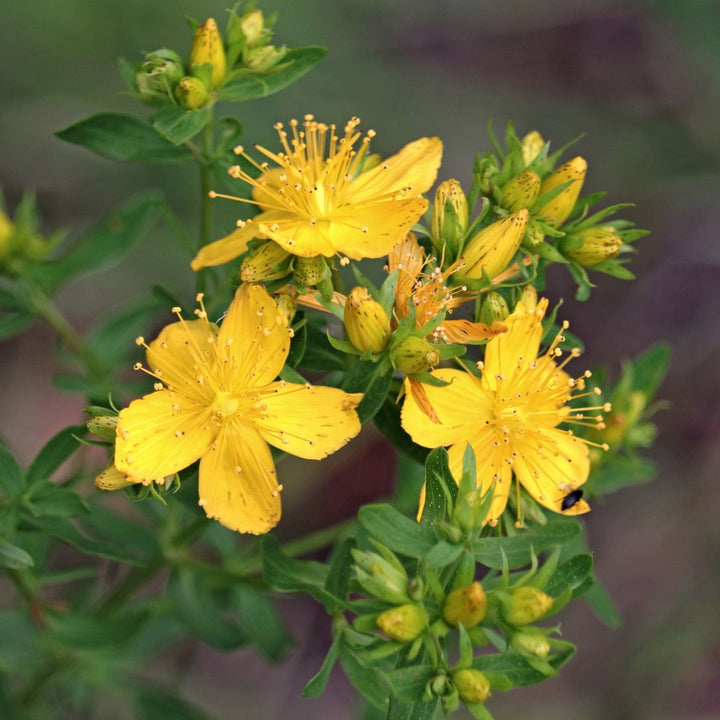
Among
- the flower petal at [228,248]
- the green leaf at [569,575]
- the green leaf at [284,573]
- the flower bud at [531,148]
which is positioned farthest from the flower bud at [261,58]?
the green leaf at [569,575]

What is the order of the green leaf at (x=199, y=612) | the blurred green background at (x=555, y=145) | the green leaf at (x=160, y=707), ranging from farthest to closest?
1. the blurred green background at (x=555, y=145)
2. the green leaf at (x=160, y=707)
3. the green leaf at (x=199, y=612)

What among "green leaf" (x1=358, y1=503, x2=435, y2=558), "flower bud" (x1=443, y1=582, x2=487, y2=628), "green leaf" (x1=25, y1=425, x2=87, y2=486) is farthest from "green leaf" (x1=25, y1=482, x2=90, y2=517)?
"flower bud" (x1=443, y1=582, x2=487, y2=628)

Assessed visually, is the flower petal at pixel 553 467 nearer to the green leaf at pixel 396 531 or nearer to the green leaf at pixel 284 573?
the green leaf at pixel 396 531

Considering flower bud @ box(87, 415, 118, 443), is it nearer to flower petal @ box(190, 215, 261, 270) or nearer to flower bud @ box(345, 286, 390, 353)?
flower petal @ box(190, 215, 261, 270)

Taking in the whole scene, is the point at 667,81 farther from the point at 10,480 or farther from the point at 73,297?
the point at 10,480

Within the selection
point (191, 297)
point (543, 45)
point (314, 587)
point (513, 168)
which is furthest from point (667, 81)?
point (314, 587)

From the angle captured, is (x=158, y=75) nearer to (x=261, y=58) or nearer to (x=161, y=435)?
(x=261, y=58)

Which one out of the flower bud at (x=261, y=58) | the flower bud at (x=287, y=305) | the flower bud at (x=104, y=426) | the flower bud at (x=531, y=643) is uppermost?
the flower bud at (x=261, y=58)
